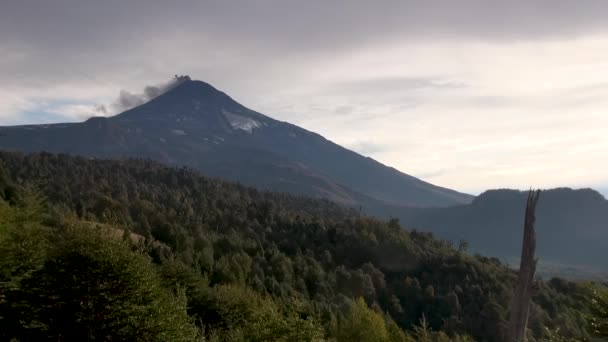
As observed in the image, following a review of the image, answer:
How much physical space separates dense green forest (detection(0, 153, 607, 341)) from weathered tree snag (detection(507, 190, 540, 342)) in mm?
2503

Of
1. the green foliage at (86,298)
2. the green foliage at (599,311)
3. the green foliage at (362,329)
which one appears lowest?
the green foliage at (362,329)

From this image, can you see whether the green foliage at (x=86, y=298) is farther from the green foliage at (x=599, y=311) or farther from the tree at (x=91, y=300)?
the green foliage at (x=599, y=311)

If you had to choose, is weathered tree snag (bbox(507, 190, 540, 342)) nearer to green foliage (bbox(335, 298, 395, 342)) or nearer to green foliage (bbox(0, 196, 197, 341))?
green foliage (bbox(0, 196, 197, 341))

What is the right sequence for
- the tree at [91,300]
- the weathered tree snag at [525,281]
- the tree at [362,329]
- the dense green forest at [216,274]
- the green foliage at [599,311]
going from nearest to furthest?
the green foliage at [599,311]
the tree at [91,300]
the dense green forest at [216,274]
the weathered tree snag at [525,281]
the tree at [362,329]

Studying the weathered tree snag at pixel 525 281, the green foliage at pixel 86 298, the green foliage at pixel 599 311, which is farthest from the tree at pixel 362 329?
the green foliage at pixel 599 311

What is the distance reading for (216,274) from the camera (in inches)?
3125

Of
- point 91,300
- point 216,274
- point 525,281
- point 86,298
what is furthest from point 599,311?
point 216,274

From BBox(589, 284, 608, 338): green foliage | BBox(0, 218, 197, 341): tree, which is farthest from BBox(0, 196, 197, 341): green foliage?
BBox(589, 284, 608, 338): green foliage

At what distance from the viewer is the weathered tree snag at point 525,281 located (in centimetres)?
2438

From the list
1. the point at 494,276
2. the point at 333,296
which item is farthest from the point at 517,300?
the point at 494,276

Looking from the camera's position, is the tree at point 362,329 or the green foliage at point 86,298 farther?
the tree at point 362,329

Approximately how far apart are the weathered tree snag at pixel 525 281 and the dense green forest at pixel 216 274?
2.50 m

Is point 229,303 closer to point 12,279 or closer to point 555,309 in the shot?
point 12,279

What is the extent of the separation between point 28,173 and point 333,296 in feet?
309
